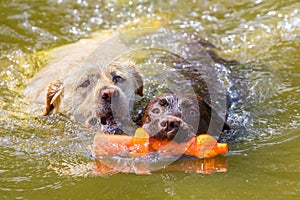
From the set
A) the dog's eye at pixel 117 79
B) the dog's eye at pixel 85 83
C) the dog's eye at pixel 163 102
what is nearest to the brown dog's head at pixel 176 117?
the dog's eye at pixel 163 102

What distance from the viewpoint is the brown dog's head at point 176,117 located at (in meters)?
4.52

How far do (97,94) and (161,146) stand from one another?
1087 mm

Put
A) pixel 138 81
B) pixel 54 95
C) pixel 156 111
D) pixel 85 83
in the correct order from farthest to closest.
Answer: pixel 138 81 → pixel 54 95 → pixel 85 83 → pixel 156 111

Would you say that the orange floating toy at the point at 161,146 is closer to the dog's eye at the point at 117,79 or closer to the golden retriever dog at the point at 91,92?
the golden retriever dog at the point at 91,92

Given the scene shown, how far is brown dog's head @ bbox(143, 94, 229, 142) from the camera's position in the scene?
14.8ft

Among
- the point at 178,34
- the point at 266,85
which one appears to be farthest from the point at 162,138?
the point at 178,34

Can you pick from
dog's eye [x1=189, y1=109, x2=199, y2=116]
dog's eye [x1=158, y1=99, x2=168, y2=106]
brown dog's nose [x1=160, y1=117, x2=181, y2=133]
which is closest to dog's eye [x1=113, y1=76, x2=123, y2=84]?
dog's eye [x1=158, y1=99, x2=168, y2=106]

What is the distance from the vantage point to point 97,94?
17.3 ft

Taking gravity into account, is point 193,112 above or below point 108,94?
below

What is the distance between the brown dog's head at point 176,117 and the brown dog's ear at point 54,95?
1351mm

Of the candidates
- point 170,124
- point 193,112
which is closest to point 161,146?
point 170,124

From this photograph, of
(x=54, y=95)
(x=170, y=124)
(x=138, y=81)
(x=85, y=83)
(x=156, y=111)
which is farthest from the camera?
(x=138, y=81)

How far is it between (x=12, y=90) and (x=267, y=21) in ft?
14.1

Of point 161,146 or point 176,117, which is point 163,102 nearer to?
point 176,117
